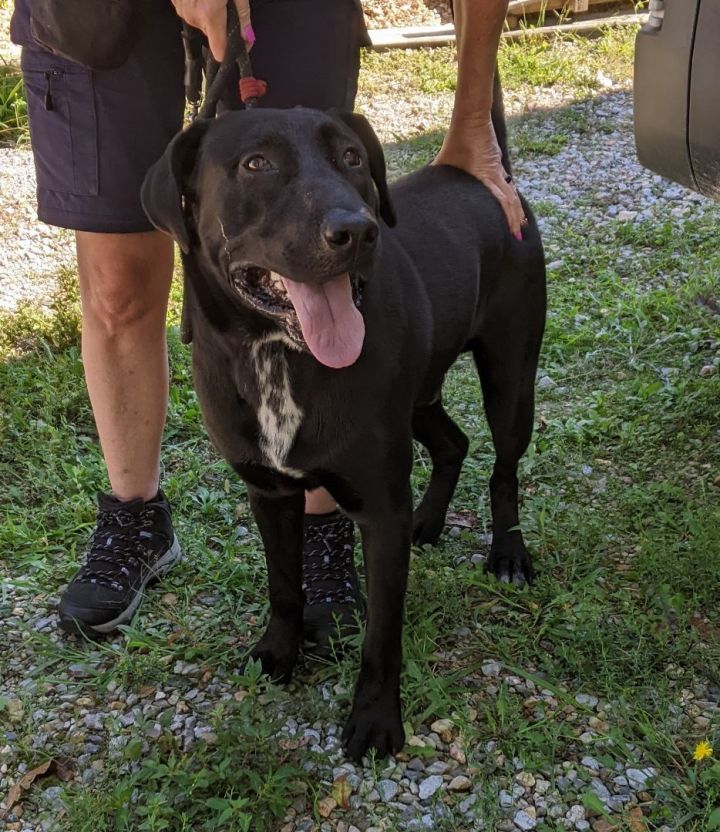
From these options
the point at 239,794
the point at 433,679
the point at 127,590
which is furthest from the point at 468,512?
the point at 239,794

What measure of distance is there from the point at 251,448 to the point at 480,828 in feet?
3.23

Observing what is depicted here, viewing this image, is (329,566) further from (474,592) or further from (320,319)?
(320,319)

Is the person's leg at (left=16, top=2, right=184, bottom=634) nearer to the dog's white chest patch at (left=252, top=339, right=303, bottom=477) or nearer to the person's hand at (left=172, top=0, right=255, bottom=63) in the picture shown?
the person's hand at (left=172, top=0, right=255, bottom=63)

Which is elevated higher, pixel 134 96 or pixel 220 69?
pixel 220 69

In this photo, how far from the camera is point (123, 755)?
2.36m

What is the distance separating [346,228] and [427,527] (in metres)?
1.50

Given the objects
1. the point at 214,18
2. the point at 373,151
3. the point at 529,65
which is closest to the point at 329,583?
the point at 373,151

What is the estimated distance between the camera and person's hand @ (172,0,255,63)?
85.4 inches

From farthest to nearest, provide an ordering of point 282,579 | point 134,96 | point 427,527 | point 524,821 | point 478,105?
1. point 427,527
2. point 478,105
3. point 282,579
4. point 134,96
5. point 524,821

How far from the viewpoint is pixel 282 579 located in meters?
2.63

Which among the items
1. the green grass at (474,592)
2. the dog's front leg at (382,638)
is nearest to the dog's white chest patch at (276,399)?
the dog's front leg at (382,638)

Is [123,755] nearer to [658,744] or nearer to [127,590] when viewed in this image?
[127,590]

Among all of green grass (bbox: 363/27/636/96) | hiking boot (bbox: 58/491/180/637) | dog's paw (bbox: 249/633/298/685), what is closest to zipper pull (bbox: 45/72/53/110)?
hiking boot (bbox: 58/491/180/637)

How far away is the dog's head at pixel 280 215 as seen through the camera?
6.41 ft
